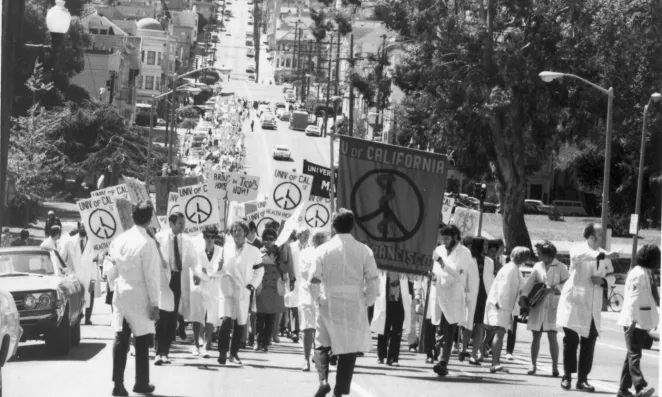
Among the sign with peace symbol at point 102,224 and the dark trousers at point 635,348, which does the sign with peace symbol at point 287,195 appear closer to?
the sign with peace symbol at point 102,224

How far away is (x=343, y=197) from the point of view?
14.2 meters

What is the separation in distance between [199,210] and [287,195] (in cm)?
376

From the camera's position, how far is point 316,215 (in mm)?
26922

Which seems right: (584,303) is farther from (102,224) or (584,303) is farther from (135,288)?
(102,224)

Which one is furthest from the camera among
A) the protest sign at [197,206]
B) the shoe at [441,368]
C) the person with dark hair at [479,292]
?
the protest sign at [197,206]

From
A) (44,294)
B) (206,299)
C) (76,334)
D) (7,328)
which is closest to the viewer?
(7,328)

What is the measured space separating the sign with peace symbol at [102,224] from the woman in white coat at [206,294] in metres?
5.94

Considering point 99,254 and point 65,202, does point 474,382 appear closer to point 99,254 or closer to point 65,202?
point 99,254

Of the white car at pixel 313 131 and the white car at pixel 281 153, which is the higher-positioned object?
the white car at pixel 313 131

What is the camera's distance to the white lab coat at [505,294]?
16.3 m

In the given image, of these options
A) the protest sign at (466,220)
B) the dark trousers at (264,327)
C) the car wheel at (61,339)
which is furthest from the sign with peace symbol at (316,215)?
the car wheel at (61,339)

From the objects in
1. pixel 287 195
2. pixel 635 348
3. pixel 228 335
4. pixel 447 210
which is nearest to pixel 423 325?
pixel 228 335

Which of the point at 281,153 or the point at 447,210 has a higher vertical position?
the point at 281,153

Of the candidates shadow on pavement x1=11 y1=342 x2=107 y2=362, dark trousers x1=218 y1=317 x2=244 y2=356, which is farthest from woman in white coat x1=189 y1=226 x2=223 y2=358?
shadow on pavement x1=11 y1=342 x2=107 y2=362
